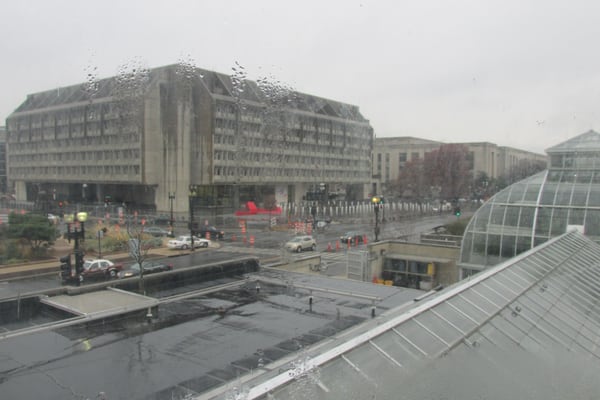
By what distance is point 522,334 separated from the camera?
23.0ft

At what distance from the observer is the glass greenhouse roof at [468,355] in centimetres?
478

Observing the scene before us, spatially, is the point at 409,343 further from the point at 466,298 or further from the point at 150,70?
the point at 150,70

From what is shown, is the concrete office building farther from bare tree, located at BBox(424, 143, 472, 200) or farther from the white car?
the white car

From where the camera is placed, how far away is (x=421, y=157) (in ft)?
335

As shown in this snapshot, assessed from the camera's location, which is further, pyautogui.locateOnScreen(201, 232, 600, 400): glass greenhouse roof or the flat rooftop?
the flat rooftop

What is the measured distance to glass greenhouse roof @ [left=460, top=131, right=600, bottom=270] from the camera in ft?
66.6

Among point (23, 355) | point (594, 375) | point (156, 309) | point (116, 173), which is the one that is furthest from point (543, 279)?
point (116, 173)

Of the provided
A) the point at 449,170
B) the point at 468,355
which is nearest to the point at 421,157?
the point at 449,170

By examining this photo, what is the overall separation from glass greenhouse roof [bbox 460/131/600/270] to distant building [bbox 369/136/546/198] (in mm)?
69550

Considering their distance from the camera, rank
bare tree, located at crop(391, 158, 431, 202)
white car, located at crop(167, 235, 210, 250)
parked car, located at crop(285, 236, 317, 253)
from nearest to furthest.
→ white car, located at crop(167, 235, 210, 250) < parked car, located at crop(285, 236, 317, 253) < bare tree, located at crop(391, 158, 431, 202)

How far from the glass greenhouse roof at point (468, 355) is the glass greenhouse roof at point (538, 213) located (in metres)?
12.0

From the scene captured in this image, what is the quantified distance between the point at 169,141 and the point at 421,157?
61107mm

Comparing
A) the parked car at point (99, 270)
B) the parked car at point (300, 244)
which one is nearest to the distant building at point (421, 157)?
the parked car at point (300, 244)

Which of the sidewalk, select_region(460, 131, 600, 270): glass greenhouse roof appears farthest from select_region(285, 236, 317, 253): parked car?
select_region(460, 131, 600, 270): glass greenhouse roof
